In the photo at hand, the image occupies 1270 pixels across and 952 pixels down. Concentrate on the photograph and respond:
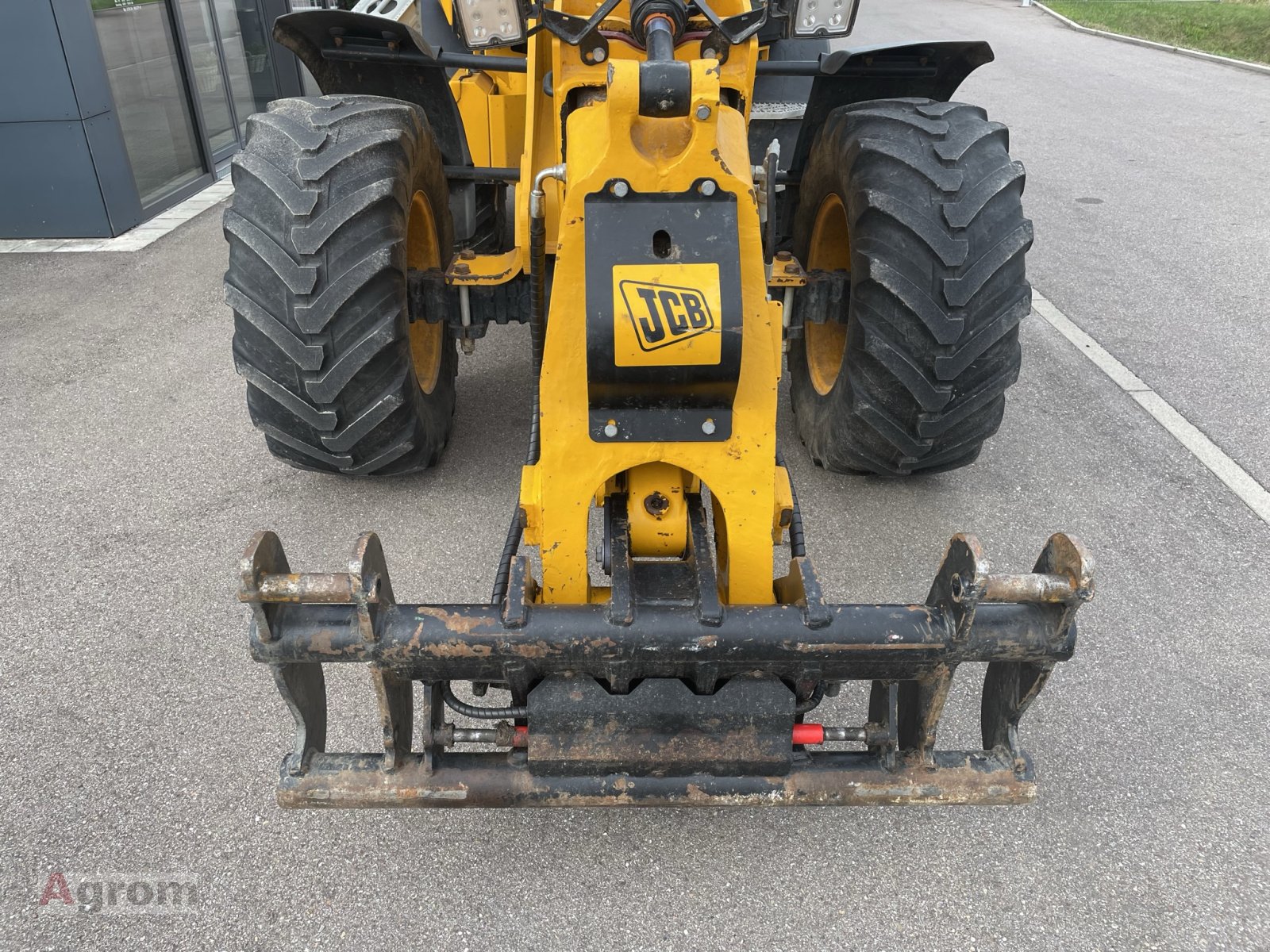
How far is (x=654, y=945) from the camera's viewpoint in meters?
2.18

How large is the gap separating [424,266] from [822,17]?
68.9 inches

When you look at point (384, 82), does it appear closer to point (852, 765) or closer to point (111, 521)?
point (111, 521)

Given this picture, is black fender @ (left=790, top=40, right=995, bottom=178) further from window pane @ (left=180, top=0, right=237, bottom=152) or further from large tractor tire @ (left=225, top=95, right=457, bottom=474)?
window pane @ (left=180, top=0, right=237, bottom=152)

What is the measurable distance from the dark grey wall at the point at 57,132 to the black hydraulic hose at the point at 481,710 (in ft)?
20.7

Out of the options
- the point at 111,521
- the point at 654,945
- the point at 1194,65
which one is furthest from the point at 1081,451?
the point at 1194,65

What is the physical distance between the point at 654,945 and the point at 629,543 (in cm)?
96

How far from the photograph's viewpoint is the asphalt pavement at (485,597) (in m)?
2.25

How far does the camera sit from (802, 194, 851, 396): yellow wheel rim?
3662 mm

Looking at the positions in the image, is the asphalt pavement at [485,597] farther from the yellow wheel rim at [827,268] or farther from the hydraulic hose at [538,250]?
the hydraulic hose at [538,250]

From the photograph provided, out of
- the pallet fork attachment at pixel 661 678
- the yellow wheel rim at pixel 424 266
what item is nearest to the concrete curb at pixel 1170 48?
the yellow wheel rim at pixel 424 266

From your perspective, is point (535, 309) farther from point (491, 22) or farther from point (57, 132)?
point (57, 132)

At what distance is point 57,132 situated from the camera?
655 cm

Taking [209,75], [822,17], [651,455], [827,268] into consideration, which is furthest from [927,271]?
[209,75]

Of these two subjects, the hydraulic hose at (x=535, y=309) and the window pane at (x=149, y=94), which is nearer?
the hydraulic hose at (x=535, y=309)
